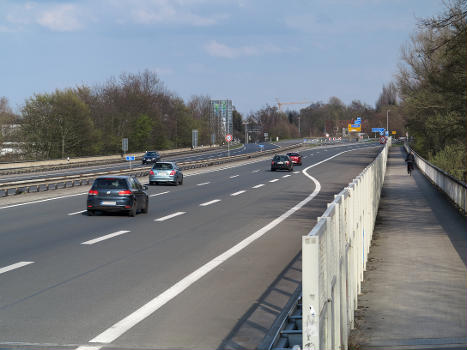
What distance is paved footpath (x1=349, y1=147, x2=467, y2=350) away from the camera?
313 inches

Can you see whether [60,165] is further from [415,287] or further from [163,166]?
[415,287]

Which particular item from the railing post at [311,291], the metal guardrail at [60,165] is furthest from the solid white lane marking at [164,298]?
the metal guardrail at [60,165]

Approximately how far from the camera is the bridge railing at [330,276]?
4809 mm

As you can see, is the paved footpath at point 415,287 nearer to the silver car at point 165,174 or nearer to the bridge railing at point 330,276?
the bridge railing at point 330,276

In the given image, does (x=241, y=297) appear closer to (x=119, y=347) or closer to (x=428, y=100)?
(x=119, y=347)

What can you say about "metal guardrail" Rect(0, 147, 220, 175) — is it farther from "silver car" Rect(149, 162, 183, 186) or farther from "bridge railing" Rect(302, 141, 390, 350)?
"bridge railing" Rect(302, 141, 390, 350)

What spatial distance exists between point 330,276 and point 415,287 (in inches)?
203

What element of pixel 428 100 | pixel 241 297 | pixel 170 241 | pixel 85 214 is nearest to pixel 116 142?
pixel 428 100

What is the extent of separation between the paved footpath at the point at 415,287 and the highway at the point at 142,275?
145 cm

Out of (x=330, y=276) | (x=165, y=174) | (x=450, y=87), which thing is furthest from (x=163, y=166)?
(x=330, y=276)

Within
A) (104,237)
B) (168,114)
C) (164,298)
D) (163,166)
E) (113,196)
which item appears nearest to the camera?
(164,298)

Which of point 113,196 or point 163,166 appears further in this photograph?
point 163,166

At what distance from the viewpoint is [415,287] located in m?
10.8

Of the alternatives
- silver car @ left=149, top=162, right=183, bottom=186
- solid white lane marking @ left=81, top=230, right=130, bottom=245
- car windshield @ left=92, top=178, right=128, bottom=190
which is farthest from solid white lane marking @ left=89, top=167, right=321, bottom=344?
silver car @ left=149, top=162, right=183, bottom=186
